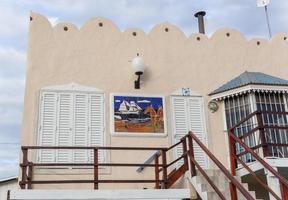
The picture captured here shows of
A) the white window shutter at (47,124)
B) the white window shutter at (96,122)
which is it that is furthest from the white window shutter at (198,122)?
the white window shutter at (47,124)

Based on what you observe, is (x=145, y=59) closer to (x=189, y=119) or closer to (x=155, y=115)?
(x=155, y=115)

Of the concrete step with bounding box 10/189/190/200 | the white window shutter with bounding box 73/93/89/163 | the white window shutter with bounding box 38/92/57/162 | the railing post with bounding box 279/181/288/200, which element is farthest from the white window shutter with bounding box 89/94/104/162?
the railing post with bounding box 279/181/288/200

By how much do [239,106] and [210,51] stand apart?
1868mm

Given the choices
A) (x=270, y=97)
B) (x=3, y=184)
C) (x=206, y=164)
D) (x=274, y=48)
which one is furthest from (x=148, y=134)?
(x=3, y=184)

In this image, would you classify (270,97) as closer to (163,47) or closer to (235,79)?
(235,79)

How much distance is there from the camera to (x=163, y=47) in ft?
39.2

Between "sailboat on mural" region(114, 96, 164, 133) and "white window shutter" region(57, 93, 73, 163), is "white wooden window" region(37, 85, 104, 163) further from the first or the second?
"sailboat on mural" region(114, 96, 164, 133)

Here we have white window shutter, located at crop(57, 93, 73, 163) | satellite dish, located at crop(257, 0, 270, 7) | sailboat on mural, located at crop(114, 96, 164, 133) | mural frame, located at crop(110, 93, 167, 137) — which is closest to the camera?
white window shutter, located at crop(57, 93, 73, 163)

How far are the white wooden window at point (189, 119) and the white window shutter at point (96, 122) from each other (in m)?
1.91

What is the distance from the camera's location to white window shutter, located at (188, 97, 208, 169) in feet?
36.6

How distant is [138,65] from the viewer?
1112cm

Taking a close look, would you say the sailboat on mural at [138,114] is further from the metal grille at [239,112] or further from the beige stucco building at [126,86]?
the metal grille at [239,112]

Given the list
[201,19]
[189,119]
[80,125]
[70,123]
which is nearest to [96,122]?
[80,125]

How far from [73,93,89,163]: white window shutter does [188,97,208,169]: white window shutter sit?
9.14ft
